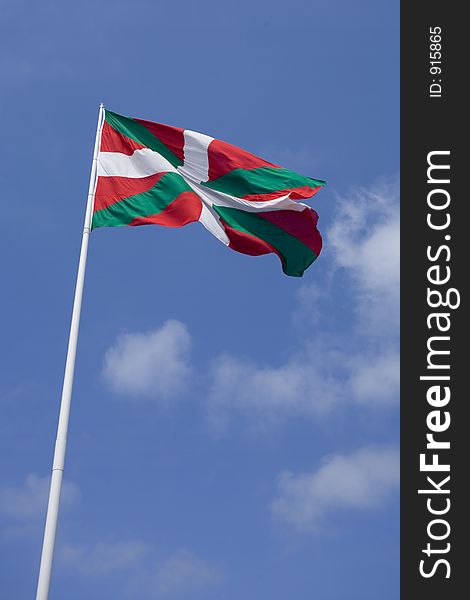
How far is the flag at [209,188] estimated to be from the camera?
59.0 feet

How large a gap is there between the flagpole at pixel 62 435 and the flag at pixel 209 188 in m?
1.36

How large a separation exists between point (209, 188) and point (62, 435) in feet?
25.3

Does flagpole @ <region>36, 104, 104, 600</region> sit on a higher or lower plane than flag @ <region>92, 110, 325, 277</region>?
lower

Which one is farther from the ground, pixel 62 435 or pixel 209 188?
pixel 209 188

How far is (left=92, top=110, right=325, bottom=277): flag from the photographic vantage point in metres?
18.0

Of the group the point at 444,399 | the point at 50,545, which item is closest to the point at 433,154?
the point at 444,399

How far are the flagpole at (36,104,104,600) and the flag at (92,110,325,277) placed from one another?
136 centimetres

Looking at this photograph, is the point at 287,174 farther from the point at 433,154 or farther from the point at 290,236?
the point at 433,154

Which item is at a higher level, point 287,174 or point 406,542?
point 287,174

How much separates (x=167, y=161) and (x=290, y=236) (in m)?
3.50

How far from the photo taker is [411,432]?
20.1 metres

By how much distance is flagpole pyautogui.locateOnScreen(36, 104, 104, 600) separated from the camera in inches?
507

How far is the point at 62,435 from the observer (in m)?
14.1

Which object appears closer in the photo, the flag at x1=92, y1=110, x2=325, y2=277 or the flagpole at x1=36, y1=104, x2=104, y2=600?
the flagpole at x1=36, y1=104, x2=104, y2=600
